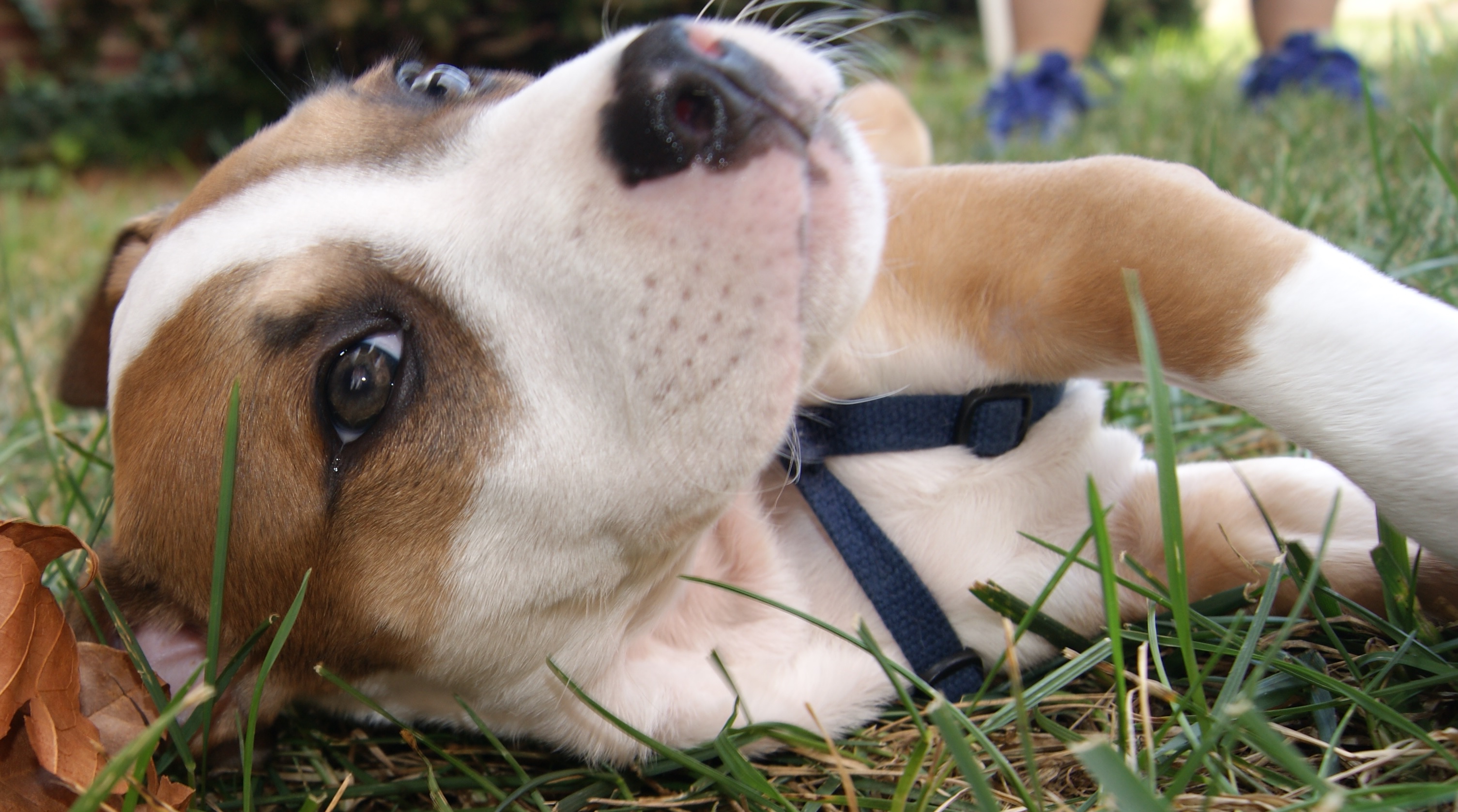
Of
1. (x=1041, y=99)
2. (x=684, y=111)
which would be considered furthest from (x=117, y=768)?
(x=1041, y=99)

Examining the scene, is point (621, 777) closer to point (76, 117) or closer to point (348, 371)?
point (348, 371)

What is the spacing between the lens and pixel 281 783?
67.8 inches

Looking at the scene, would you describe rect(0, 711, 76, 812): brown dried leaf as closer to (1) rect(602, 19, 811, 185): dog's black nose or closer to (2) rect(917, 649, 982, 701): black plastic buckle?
(1) rect(602, 19, 811, 185): dog's black nose

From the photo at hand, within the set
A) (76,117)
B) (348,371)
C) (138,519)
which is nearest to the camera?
(348,371)

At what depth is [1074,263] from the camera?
157 cm

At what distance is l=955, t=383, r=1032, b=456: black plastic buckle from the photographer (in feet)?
5.73

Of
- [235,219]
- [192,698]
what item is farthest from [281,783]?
[235,219]

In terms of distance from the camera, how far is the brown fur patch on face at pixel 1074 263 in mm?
1476

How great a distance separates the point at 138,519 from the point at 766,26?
1263mm

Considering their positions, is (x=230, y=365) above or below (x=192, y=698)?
above

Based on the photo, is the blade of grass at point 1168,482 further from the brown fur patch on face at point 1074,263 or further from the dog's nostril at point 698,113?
the dog's nostril at point 698,113

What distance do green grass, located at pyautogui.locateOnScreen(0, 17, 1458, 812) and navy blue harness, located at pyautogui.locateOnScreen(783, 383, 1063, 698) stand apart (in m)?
0.10

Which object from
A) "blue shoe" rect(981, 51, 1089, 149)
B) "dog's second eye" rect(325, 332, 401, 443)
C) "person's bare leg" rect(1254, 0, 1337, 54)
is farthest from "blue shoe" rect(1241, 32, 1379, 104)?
"dog's second eye" rect(325, 332, 401, 443)

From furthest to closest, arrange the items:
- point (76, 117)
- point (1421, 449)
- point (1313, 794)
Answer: point (76, 117)
point (1421, 449)
point (1313, 794)
